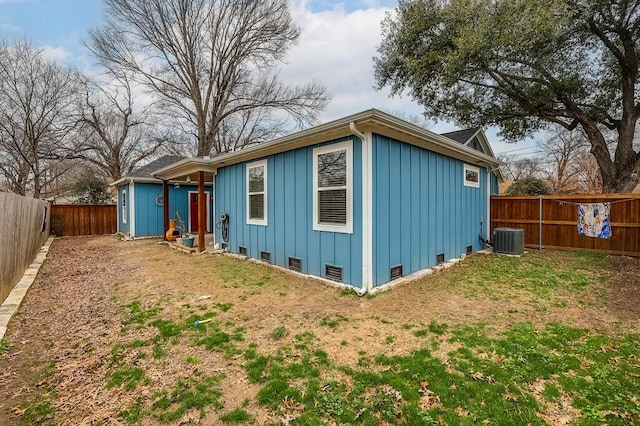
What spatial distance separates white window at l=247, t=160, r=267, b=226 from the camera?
6461 millimetres

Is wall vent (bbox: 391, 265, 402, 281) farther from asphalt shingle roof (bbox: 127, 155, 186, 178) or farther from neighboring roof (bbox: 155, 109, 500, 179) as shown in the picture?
asphalt shingle roof (bbox: 127, 155, 186, 178)

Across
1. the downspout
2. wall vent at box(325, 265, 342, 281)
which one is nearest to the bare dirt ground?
wall vent at box(325, 265, 342, 281)

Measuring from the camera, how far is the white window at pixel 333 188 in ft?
15.4

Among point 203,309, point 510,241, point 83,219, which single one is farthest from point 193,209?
point 510,241

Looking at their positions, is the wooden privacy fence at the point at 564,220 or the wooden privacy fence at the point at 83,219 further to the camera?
the wooden privacy fence at the point at 83,219

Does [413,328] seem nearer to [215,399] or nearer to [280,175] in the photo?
[215,399]

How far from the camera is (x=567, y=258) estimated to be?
694 centimetres

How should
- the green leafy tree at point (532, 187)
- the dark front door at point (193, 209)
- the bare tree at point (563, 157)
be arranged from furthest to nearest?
the bare tree at point (563, 157) → the green leafy tree at point (532, 187) → the dark front door at point (193, 209)

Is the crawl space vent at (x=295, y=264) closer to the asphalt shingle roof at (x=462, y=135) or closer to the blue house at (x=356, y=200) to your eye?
the blue house at (x=356, y=200)

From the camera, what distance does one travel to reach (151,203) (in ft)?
39.4

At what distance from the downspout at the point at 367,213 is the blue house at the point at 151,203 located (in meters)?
8.81

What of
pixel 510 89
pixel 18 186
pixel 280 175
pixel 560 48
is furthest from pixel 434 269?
pixel 18 186

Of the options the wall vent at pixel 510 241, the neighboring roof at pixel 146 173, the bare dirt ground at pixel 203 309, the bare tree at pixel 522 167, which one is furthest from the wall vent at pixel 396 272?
the bare tree at pixel 522 167

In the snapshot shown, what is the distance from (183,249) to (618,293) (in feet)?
29.2
